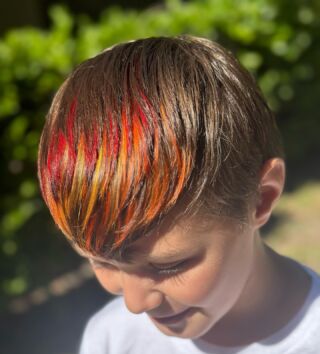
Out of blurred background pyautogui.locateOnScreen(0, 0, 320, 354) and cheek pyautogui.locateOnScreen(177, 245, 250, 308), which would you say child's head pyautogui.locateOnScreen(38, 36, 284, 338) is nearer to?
cheek pyautogui.locateOnScreen(177, 245, 250, 308)

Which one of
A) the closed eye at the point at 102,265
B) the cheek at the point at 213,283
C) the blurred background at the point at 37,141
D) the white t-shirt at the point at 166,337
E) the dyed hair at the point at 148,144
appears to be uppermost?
the dyed hair at the point at 148,144

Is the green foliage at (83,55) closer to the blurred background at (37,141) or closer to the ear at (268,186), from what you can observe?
the blurred background at (37,141)

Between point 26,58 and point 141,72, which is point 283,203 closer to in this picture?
point 26,58

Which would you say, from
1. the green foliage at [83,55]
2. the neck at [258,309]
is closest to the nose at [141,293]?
the neck at [258,309]

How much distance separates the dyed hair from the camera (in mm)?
990

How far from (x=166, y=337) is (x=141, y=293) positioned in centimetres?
26

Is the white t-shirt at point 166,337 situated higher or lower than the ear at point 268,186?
lower

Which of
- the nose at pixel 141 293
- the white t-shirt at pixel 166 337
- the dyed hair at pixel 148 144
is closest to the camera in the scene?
the dyed hair at pixel 148 144

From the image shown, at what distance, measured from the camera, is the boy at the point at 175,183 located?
3.27ft

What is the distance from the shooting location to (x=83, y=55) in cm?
404

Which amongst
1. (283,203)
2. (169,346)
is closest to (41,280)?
(283,203)

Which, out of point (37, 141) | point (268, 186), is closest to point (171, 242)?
point (268, 186)

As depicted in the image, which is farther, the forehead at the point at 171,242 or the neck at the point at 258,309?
the neck at the point at 258,309

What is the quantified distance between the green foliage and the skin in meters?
2.83
